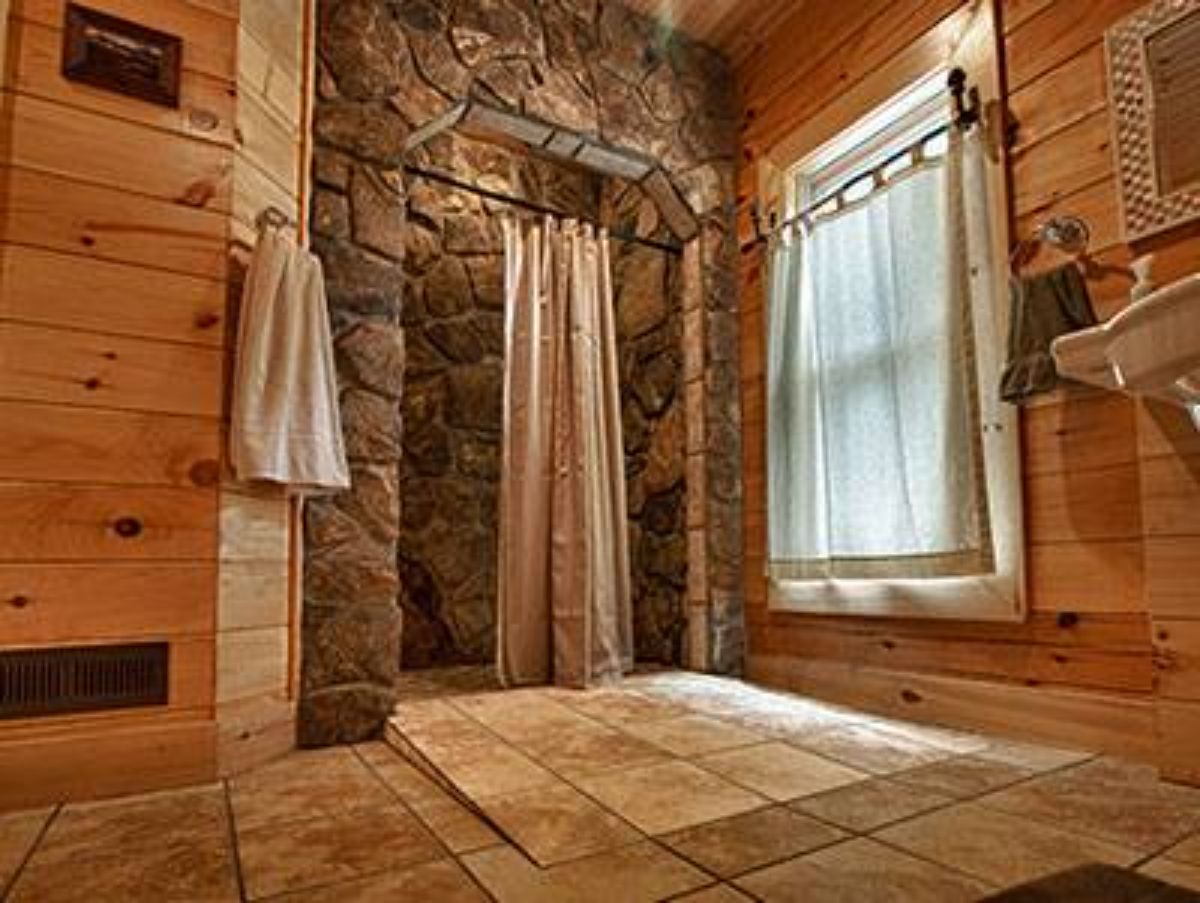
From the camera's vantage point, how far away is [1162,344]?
98cm

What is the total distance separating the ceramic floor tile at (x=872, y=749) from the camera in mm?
1536

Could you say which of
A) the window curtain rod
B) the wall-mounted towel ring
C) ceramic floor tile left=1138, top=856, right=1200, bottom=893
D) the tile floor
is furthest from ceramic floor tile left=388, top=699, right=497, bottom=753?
the window curtain rod

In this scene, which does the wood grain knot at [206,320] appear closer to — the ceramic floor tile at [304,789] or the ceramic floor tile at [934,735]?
the ceramic floor tile at [304,789]

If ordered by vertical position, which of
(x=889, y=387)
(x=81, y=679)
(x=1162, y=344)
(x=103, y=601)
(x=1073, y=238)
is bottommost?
(x=81, y=679)

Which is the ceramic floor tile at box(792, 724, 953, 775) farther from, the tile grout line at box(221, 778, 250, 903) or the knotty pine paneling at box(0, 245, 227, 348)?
the knotty pine paneling at box(0, 245, 227, 348)

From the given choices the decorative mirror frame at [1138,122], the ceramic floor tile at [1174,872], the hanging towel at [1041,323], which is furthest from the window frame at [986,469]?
the ceramic floor tile at [1174,872]

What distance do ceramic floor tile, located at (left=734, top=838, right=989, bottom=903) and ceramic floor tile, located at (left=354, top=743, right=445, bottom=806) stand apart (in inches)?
27.9

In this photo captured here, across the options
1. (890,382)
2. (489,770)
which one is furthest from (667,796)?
(890,382)

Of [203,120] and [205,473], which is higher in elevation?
[203,120]

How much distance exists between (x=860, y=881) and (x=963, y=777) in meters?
0.58

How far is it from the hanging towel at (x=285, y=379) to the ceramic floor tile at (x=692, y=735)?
1.02 metres

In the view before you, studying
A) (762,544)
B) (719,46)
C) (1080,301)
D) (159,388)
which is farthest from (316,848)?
(719,46)

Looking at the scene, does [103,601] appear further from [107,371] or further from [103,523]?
[107,371]

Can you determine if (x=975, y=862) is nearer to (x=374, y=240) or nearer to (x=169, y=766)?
(x=169, y=766)
